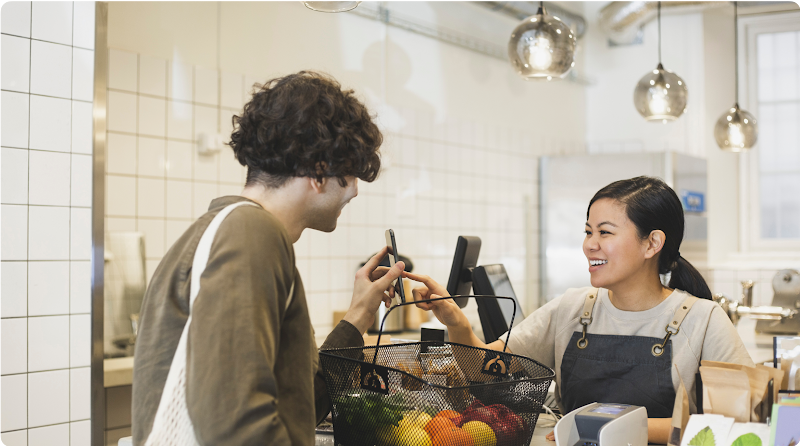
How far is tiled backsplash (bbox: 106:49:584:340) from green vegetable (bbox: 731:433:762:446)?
2.00 m

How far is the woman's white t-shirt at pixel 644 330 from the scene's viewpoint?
5.50ft

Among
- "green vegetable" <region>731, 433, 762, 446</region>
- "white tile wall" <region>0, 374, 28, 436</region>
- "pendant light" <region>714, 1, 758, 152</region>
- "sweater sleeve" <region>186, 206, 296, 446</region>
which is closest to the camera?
"sweater sleeve" <region>186, 206, 296, 446</region>

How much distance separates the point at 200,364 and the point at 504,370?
2.31 ft

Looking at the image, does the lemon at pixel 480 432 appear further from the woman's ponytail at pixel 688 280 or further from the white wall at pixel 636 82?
the white wall at pixel 636 82

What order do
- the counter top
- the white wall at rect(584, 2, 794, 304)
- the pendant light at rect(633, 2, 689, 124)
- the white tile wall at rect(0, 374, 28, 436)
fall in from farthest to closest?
the white wall at rect(584, 2, 794, 304) → the pendant light at rect(633, 2, 689, 124) → the counter top → the white tile wall at rect(0, 374, 28, 436)

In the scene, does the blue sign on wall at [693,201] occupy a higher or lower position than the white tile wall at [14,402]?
higher

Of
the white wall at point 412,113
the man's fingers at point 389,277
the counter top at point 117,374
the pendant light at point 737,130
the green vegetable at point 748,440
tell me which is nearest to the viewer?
the green vegetable at point 748,440

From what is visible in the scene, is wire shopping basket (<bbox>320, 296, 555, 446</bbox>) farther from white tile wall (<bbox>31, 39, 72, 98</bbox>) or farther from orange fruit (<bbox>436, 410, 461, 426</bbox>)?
white tile wall (<bbox>31, 39, 72, 98</bbox>)

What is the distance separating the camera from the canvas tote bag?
0.99 metres

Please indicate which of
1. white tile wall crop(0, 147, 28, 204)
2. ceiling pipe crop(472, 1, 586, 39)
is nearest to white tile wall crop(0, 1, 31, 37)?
white tile wall crop(0, 147, 28, 204)

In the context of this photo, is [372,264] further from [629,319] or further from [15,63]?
[15,63]

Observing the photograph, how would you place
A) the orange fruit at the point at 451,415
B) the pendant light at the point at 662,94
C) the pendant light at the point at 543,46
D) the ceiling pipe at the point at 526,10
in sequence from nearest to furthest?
the orange fruit at the point at 451,415 < the pendant light at the point at 543,46 < the pendant light at the point at 662,94 < the ceiling pipe at the point at 526,10

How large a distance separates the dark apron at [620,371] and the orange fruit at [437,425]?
0.71 metres

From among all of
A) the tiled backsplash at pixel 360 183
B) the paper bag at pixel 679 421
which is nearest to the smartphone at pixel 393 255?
the paper bag at pixel 679 421
